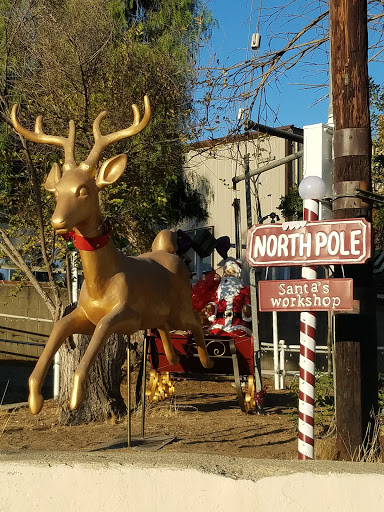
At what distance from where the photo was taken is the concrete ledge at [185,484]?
3.60m

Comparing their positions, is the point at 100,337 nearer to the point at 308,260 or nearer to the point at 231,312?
the point at 308,260

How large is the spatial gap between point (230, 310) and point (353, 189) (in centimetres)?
404

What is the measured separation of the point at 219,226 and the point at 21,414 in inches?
389

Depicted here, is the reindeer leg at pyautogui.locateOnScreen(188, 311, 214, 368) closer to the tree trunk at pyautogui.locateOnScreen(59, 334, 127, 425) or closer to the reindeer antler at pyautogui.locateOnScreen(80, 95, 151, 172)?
the reindeer antler at pyautogui.locateOnScreen(80, 95, 151, 172)

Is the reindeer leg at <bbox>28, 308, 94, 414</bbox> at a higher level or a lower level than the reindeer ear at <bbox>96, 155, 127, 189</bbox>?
lower

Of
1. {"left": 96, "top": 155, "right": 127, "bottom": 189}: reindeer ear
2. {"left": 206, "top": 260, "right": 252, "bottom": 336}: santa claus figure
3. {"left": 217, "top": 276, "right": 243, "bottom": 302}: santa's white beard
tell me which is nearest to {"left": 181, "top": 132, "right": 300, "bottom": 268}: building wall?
{"left": 217, "top": 276, "right": 243, "bottom": 302}: santa's white beard

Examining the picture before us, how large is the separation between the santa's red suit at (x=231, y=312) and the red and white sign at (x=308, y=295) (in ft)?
14.4

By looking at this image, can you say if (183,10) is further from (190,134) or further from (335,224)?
(335,224)

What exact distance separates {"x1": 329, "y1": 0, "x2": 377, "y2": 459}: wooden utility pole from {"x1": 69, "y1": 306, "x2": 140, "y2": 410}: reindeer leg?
7.75 feet

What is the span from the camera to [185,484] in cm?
372

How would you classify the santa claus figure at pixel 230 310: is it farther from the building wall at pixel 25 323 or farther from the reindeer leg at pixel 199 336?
the building wall at pixel 25 323

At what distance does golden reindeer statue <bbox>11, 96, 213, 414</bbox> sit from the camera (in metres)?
4.75

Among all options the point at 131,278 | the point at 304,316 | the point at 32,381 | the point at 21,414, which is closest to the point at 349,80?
the point at 304,316

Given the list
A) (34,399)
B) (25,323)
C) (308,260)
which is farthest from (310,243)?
(25,323)
